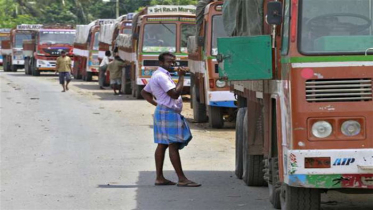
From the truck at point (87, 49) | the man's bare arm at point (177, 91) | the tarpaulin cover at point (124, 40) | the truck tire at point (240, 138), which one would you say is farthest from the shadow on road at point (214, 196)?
the truck at point (87, 49)

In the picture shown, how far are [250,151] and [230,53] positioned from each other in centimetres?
238

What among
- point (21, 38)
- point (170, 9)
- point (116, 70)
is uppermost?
point (170, 9)

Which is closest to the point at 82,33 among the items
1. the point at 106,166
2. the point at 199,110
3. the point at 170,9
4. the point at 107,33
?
the point at 107,33

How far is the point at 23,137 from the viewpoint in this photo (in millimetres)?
17641

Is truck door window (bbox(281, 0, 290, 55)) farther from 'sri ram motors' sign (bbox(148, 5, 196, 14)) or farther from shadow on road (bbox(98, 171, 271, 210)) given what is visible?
'sri ram motors' sign (bbox(148, 5, 196, 14))

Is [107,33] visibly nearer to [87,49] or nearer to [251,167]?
[87,49]

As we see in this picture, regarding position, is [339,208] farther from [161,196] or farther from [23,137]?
[23,137]

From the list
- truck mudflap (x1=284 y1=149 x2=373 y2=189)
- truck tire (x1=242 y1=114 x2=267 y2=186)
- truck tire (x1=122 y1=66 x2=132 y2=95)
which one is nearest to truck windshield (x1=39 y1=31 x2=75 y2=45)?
truck tire (x1=122 y1=66 x2=132 y2=95)

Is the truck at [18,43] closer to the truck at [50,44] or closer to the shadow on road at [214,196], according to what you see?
the truck at [50,44]

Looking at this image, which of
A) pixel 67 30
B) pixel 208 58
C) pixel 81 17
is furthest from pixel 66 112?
pixel 81 17

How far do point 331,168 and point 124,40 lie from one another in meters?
24.3

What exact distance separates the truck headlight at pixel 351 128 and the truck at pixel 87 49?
3214cm

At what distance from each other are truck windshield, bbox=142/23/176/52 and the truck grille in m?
19.6

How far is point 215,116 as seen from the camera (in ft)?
63.0
